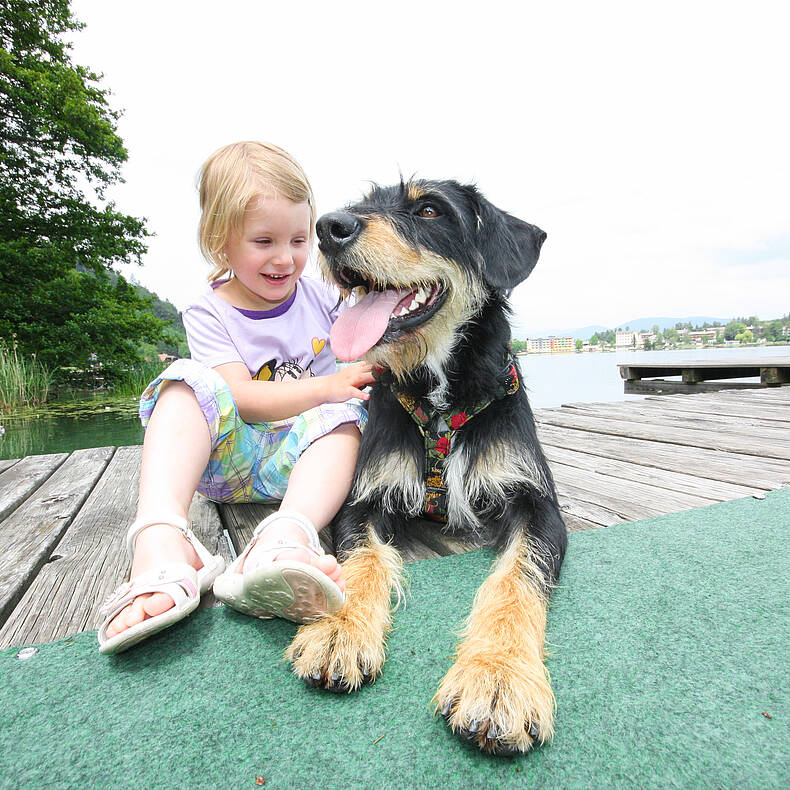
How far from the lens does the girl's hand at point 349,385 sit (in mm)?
2445

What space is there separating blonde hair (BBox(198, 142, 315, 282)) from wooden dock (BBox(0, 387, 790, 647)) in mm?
1492

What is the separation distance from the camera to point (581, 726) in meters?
1.13

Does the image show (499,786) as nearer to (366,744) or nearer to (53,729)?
(366,744)

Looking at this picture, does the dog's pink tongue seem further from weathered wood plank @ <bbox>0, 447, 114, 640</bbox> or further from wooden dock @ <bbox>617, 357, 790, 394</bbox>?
wooden dock @ <bbox>617, 357, 790, 394</bbox>

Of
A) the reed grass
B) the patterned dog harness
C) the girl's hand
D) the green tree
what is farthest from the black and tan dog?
the green tree

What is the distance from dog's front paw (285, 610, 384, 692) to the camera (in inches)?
50.2

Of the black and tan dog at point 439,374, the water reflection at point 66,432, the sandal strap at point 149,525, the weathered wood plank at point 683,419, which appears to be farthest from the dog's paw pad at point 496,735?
the water reflection at point 66,432

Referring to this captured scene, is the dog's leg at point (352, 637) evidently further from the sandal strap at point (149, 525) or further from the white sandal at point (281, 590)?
the sandal strap at point (149, 525)

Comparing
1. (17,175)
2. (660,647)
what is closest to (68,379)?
(17,175)

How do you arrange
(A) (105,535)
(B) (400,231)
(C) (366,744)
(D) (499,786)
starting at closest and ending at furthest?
(D) (499,786) < (C) (366,744) < (B) (400,231) < (A) (105,535)

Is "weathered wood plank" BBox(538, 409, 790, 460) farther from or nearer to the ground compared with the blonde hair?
nearer to the ground

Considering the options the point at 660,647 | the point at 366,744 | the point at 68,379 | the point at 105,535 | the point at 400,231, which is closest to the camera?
A: the point at 366,744

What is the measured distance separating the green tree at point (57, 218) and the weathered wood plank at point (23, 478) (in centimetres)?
1419

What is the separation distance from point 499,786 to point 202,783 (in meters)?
0.58
